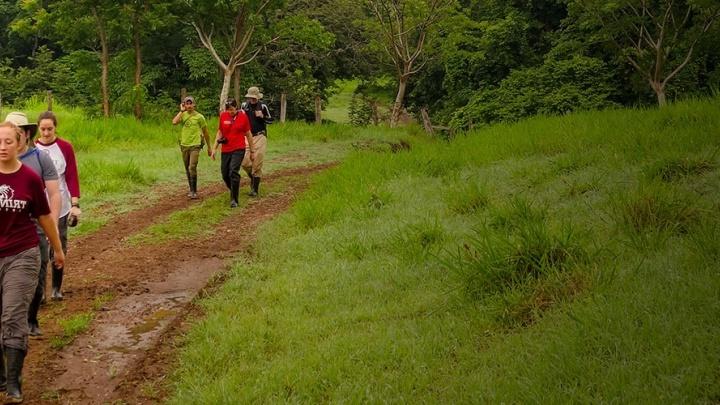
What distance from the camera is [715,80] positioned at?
1978 centimetres

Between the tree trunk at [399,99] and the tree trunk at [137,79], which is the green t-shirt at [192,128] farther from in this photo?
the tree trunk at [399,99]

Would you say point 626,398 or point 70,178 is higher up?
point 70,178

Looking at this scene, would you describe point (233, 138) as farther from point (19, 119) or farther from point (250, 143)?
point (19, 119)

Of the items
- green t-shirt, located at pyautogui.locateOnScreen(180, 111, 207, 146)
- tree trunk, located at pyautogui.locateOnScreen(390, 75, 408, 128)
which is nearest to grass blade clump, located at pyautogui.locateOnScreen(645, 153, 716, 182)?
green t-shirt, located at pyautogui.locateOnScreen(180, 111, 207, 146)

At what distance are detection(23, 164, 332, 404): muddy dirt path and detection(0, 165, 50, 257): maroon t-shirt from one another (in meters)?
1.05

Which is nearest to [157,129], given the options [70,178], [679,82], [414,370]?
[70,178]

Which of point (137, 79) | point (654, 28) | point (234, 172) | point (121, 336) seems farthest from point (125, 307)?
point (654, 28)

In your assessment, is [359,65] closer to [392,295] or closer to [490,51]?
[490,51]

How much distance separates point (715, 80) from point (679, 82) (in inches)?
74.3

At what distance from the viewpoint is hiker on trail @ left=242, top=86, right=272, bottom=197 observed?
488 inches

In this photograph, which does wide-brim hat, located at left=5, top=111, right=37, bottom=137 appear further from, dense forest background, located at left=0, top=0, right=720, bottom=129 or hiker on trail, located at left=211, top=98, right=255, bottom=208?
dense forest background, located at left=0, top=0, right=720, bottom=129

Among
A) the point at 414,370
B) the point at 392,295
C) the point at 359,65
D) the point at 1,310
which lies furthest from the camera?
the point at 359,65

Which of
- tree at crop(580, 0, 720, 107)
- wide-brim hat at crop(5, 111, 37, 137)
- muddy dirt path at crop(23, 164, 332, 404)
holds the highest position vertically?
tree at crop(580, 0, 720, 107)

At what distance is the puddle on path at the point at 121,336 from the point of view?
489 cm
